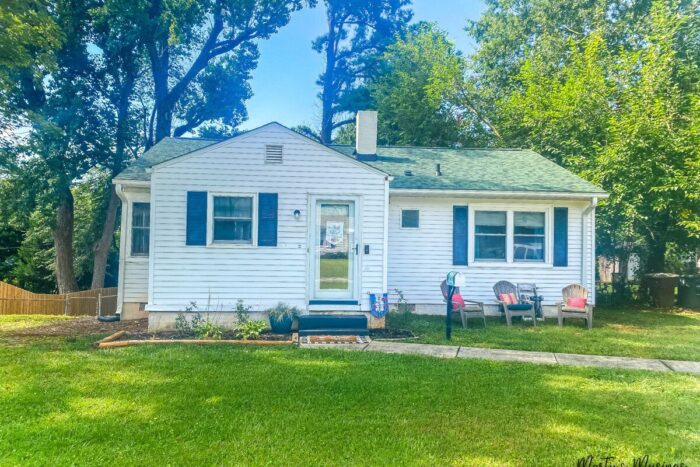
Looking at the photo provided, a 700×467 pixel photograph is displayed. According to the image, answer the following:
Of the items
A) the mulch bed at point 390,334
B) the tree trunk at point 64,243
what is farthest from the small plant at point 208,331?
the tree trunk at point 64,243

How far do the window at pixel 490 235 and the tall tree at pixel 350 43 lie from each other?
53.6 ft

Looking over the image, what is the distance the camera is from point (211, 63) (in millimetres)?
20078

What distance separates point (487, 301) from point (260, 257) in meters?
5.35

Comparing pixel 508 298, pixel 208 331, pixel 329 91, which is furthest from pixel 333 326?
pixel 329 91

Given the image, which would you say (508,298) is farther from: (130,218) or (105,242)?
(105,242)

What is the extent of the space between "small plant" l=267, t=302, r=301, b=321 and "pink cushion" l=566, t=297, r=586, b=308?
5.66 m

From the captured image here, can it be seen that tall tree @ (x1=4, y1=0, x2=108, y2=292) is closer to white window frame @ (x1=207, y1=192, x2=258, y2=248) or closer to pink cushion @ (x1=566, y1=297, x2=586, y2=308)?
white window frame @ (x1=207, y1=192, x2=258, y2=248)

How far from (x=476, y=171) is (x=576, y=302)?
3829 mm

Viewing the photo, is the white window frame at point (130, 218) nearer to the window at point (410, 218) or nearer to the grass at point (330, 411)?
the grass at point (330, 411)

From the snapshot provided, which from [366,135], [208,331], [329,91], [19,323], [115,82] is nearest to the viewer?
[208,331]

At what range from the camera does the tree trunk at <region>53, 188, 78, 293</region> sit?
1606 cm

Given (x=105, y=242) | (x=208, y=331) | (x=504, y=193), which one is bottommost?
(x=208, y=331)

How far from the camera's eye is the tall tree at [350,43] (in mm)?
25750

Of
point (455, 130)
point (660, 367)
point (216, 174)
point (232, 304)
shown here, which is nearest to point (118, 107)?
point (216, 174)
